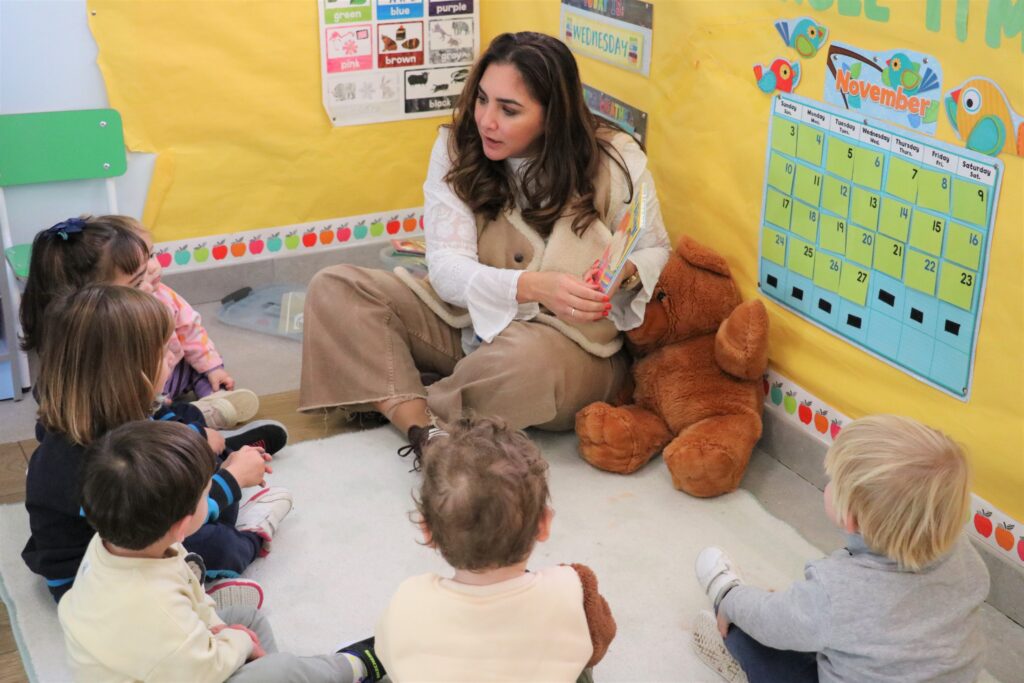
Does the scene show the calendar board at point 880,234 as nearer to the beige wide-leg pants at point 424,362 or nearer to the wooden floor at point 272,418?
the beige wide-leg pants at point 424,362

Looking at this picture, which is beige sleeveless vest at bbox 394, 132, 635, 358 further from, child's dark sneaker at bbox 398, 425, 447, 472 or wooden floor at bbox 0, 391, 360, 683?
wooden floor at bbox 0, 391, 360, 683

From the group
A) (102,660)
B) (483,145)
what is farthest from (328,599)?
(483,145)

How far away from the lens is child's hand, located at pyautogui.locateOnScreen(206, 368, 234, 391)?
2.79 m

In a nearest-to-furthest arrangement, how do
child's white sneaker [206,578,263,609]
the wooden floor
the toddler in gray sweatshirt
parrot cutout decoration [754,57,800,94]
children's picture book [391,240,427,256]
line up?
the toddler in gray sweatshirt → child's white sneaker [206,578,263,609] → parrot cutout decoration [754,57,800,94] → the wooden floor → children's picture book [391,240,427,256]

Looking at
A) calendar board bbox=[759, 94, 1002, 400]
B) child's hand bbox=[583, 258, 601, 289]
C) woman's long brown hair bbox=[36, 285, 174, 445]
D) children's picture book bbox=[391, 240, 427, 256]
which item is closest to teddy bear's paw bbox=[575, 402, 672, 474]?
child's hand bbox=[583, 258, 601, 289]

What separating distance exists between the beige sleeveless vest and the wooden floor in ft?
1.40

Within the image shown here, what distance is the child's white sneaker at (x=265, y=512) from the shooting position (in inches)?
88.1

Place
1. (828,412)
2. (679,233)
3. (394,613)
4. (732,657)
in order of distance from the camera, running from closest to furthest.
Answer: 1. (394,613)
2. (732,657)
3. (828,412)
4. (679,233)

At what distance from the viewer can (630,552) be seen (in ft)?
7.47

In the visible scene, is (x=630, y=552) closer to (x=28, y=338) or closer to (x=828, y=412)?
(x=828, y=412)

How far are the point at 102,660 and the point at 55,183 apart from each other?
1775 millimetres

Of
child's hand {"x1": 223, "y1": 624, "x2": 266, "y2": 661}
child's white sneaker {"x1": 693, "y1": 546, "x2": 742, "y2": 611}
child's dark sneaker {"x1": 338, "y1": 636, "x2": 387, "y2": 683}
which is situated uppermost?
child's hand {"x1": 223, "y1": 624, "x2": 266, "y2": 661}

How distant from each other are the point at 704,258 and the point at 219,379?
123 cm

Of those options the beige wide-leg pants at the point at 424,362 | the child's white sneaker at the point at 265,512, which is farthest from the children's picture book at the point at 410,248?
the child's white sneaker at the point at 265,512
